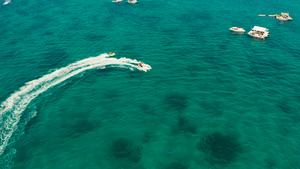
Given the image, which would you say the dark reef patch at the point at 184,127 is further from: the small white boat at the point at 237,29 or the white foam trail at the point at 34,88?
the small white boat at the point at 237,29

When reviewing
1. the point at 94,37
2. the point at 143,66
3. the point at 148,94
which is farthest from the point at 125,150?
the point at 94,37

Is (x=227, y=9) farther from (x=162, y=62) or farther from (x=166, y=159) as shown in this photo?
(x=166, y=159)

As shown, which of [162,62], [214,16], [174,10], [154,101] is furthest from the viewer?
[174,10]

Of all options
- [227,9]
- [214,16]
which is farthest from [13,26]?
[227,9]

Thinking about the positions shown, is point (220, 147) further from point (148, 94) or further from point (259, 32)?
point (259, 32)

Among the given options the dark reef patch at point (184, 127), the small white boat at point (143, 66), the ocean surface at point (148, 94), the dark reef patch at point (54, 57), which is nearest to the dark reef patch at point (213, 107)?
the ocean surface at point (148, 94)

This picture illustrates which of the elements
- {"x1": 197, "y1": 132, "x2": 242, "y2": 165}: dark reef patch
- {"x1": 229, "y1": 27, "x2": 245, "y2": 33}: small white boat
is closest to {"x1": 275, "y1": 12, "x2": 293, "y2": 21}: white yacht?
{"x1": 229, "y1": 27, "x2": 245, "y2": 33}: small white boat
